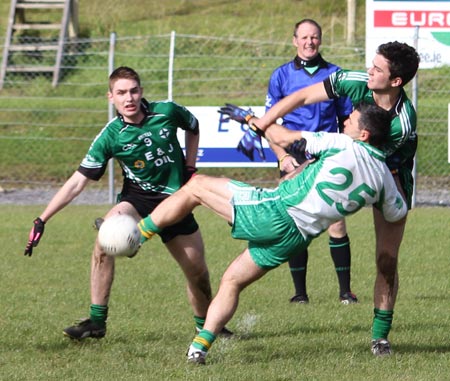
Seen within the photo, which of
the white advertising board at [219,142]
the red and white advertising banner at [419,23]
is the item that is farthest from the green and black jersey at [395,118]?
the red and white advertising banner at [419,23]

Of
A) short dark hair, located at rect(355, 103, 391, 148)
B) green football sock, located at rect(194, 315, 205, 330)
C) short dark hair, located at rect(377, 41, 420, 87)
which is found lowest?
green football sock, located at rect(194, 315, 205, 330)

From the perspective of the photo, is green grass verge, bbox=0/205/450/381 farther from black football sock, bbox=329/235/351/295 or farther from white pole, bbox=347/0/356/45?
white pole, bbox=347/0/356/45

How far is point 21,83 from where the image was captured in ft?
64.2

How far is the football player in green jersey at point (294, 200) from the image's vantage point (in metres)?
6.16

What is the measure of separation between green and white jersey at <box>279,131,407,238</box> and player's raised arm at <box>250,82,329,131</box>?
38 cm

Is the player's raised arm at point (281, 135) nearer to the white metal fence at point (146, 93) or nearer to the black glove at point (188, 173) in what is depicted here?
the black glove at point (188, 173)

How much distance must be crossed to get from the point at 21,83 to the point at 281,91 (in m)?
11.1

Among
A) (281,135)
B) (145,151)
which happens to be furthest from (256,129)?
(145,151)

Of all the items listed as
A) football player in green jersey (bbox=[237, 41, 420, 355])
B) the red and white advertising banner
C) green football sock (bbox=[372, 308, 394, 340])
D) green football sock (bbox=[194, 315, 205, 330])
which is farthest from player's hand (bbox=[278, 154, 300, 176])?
the red and white advertising banner

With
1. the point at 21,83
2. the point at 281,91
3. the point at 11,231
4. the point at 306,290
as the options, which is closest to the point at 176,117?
the point at 281,91

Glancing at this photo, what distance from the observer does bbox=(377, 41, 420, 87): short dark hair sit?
6.59 m

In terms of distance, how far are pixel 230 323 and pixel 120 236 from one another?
2.08 meters

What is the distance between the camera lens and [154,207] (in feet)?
23.8

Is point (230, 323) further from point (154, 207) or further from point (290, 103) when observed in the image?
point (290, 103)
